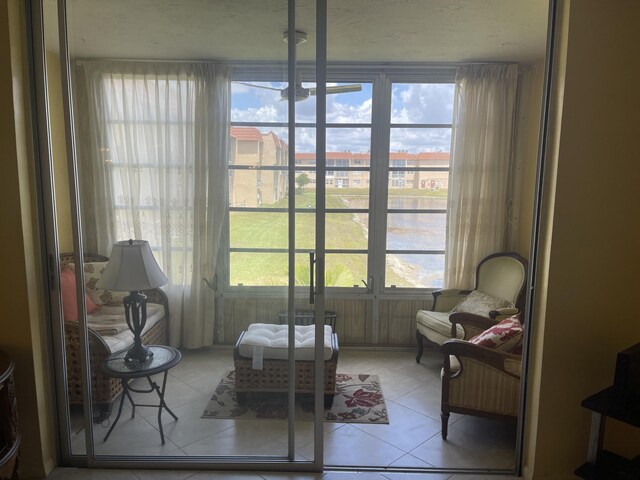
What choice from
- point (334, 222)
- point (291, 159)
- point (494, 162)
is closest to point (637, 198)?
point (291, 159)

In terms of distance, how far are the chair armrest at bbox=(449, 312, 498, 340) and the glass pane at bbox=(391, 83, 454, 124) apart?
1.75 m

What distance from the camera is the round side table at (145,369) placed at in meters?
2.54

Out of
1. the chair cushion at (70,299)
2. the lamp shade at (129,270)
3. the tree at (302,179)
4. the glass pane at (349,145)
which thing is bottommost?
the chair cushion at (70,299)

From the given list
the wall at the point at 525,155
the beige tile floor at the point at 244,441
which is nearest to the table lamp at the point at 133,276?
the beige tile floor at the point at 244,441

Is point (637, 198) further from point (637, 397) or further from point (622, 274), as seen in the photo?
point (637, 397)

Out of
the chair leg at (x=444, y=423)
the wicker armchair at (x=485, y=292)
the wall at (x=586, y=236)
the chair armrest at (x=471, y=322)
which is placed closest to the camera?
the wall at (x=586, y=236)

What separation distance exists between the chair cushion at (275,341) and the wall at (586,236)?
1.17 m

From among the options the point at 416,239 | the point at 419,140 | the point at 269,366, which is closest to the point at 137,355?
the point at 269,366

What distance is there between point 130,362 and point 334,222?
232cm

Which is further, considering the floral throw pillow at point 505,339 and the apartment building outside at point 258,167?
the floral throw pillow at point 505,339

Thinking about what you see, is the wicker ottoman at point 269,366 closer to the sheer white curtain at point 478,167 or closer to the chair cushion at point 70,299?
the chair cushion at point 70,299

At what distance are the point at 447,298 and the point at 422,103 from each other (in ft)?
5.77

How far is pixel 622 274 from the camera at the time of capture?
230 centimetres

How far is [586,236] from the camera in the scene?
228 centimetres
